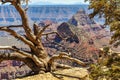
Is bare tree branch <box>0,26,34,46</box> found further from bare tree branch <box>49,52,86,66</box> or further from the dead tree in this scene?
bare tree branch <box>49,52,86,66</box>

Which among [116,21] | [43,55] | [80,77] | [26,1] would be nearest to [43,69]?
[43,55]

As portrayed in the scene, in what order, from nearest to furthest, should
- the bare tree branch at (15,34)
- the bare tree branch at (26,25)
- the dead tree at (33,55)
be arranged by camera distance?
the bare tree branch at (15,34)
the bare tree branch at (26,25)
the dead tree at (33,55)

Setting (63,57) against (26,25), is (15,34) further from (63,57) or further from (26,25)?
(63,57)

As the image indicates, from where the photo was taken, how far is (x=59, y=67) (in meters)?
22.0

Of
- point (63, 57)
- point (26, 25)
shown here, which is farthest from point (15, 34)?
point (63, 57)

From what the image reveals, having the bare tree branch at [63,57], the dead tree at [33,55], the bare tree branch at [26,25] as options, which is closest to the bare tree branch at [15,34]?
the dead tree at [33,55]

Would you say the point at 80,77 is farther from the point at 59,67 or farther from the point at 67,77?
the point at 59,67

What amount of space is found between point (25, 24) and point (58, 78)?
376 cm

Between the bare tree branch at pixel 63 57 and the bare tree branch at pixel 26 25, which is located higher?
the bare tree branch at pixel 26 25

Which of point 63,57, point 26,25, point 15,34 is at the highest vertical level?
point 26,25

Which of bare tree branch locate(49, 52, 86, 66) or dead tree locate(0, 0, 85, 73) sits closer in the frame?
bare tree branch locate(49, 52, 86, 66)

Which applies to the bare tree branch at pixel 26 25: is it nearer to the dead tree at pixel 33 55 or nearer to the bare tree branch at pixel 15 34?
the dead tree at pixel 33 55

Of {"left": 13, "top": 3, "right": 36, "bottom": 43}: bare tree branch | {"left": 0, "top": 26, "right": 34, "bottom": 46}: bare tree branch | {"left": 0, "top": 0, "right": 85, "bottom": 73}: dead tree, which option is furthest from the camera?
{"left": 0, "top": 0, "right": 85, "bottom": 73}: dead tree

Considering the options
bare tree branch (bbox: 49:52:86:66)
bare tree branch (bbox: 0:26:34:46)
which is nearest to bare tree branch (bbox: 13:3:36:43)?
bare tree branch (bbox: 0:26:34:46)
